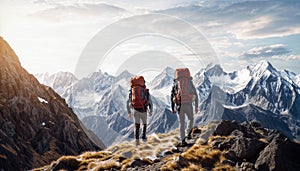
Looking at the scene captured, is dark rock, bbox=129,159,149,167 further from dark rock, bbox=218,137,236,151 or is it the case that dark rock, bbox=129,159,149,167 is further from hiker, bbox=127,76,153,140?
hiker, bbox=127,76,153,140

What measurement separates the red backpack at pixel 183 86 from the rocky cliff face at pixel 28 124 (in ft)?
329

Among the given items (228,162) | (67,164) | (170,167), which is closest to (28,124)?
(67,164)

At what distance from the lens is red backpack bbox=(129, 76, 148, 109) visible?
2184 cm

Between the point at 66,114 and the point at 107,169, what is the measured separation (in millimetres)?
143108

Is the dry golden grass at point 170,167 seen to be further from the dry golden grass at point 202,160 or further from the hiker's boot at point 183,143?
the hiker's boot at point 183,143

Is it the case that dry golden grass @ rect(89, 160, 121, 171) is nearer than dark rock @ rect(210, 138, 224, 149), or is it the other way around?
dry golden grass @ rect(89, 160, 121, 171)

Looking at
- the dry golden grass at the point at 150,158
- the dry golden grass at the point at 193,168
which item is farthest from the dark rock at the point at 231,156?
the dry golden grass at the point at 193,168

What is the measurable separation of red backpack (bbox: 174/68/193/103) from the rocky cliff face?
329 ft

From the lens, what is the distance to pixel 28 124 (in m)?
128

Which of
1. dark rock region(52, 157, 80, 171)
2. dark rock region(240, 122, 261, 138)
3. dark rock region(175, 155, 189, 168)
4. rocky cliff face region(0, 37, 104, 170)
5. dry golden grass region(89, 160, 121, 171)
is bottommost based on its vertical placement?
rocky cliff face region(0, 37, 104, 170)

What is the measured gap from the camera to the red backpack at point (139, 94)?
71.7 ft

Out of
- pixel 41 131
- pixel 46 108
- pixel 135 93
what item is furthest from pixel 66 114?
pixel 135 93

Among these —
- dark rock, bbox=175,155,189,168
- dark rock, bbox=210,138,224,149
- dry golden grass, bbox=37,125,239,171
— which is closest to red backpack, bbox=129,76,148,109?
dry golden grass, bbox=37,125,239,171

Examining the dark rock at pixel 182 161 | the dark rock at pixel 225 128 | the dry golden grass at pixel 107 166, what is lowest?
the dry golden grass at pixel 107 166
